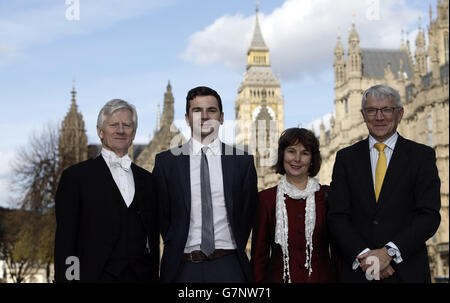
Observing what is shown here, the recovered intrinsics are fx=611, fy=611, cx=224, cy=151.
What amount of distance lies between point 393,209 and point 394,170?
0.40 meters

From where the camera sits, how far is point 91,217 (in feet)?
20.0

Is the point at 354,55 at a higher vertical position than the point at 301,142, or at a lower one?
higher

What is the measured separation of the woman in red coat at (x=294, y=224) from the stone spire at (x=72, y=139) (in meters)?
40.8

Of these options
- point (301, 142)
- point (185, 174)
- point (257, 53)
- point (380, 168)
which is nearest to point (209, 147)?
point (185, 174)

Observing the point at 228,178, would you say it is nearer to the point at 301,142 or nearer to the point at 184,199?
the point at 184,199

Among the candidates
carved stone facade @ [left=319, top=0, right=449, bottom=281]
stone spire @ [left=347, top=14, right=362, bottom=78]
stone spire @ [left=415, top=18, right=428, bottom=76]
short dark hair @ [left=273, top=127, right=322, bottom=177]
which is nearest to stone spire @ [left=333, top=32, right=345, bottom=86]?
carved stone facade @ [left=319, top=0, right=449, bottom=281]

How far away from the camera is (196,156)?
6.62 meters

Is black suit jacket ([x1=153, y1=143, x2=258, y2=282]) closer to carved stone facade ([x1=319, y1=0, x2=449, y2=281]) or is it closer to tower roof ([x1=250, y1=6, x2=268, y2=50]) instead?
carved stone facade ([x1=319, y1=0, x2=449, y2=281])

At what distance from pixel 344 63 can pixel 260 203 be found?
3133 inches

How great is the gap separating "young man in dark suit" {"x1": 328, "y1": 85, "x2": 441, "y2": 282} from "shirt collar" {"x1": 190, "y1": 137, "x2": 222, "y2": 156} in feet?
4.19

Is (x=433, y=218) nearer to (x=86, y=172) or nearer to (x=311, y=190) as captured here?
(x=311, y=190)

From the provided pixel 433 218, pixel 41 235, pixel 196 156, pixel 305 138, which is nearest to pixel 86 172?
pixel 196 156

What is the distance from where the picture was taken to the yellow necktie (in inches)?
245

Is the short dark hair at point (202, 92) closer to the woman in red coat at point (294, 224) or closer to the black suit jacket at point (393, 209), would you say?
the woman in red coat at point (294, 224)
